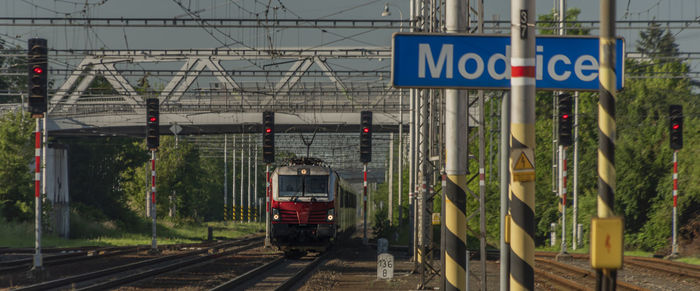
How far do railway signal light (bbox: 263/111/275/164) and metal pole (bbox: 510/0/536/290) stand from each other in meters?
27.7

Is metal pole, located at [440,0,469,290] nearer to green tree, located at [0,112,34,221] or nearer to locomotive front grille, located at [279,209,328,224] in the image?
locomotive front grille, located at [279,209,328,224]

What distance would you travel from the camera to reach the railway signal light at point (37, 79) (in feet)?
74.6

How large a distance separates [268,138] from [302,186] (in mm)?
4834

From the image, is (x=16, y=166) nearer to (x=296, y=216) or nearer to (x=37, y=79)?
(x=296, y=216)

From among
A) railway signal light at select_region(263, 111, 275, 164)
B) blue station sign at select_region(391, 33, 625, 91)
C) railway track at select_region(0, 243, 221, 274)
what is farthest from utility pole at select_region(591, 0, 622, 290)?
railway signal light at select_region(263, 111, 275, 164)


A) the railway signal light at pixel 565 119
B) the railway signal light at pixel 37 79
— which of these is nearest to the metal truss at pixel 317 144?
the railway signal light at pixel 565 119

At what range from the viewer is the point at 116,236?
5181 cm

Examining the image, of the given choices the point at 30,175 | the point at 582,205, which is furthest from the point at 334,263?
the point at 30,175

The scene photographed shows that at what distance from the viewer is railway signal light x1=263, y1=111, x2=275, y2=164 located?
1372 inches

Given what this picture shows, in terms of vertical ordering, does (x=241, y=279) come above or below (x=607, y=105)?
below

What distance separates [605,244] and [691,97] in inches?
1877

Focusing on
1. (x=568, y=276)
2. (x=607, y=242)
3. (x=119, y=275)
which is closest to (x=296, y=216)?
(x=119, y=275)

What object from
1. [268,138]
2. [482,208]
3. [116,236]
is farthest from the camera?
[116,236]

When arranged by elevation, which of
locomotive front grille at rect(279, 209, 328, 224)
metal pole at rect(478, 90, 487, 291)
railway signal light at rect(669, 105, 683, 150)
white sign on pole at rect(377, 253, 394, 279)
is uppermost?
railway signal light at rect(669, 105, 683, 150)
